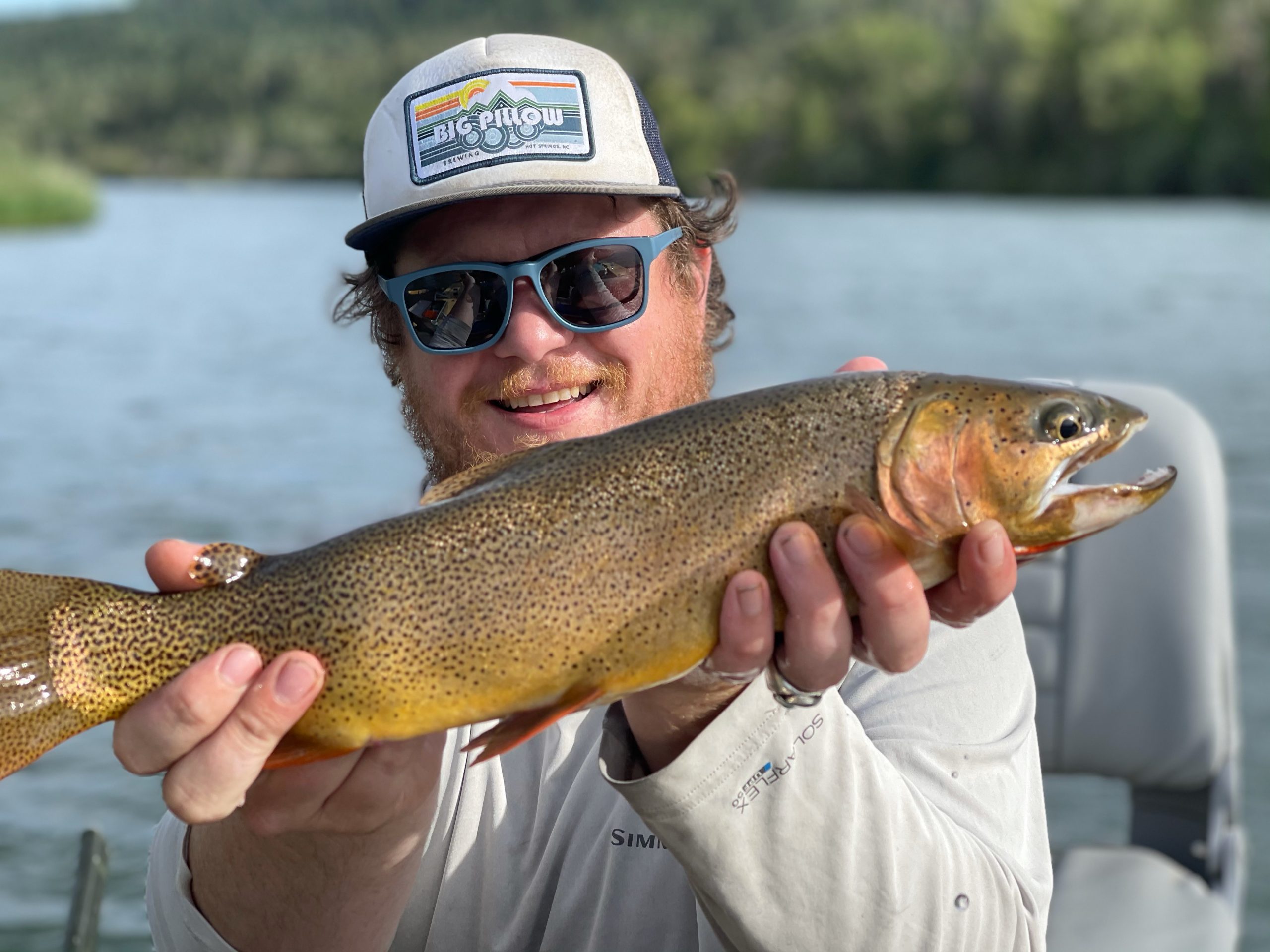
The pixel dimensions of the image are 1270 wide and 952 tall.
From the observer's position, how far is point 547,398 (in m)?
3.37

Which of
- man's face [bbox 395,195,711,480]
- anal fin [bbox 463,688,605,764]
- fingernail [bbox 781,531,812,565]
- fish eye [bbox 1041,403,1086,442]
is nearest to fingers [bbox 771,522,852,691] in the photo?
fingernail [bbox 781,531,812,565]

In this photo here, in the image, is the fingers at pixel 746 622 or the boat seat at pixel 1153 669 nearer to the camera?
the fingers at pixel 746 622

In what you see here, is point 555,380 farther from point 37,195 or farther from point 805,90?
point 805,90

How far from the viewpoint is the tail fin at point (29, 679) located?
2.18m

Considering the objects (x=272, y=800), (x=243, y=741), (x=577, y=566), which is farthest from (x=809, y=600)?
(x=272, y=800)

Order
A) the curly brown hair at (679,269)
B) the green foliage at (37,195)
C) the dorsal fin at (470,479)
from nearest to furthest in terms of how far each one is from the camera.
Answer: the dorsal fin at (470,479), the curly brown hair at (679,269), the green foliage at (37,195)

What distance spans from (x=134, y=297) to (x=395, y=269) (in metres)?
33.2

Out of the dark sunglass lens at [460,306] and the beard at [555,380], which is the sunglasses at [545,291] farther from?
the beard at [555,380]

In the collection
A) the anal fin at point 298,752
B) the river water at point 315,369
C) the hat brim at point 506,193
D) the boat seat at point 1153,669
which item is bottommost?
the river water at point 315,369

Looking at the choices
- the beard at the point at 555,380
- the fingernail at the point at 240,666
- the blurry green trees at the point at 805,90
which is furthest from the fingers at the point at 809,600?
the blurry green trees at the point at 805,90

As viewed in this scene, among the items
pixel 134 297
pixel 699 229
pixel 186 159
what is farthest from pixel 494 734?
pixel 186 159

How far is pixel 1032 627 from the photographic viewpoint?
4094 mm

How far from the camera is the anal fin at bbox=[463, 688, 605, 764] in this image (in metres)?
2.09

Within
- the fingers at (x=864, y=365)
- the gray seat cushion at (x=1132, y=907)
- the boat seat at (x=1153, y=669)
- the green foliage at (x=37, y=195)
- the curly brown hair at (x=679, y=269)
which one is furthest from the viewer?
the green foliage at (x=37, y=195)
